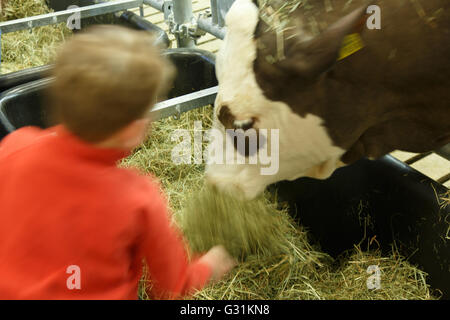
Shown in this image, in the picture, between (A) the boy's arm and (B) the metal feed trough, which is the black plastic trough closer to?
(B) the metal feed trough

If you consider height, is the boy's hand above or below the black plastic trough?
above

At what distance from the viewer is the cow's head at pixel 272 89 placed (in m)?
1.14

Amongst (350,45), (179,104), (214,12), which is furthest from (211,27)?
(350,45)

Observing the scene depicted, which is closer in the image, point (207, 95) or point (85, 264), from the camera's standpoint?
point (85, 264)

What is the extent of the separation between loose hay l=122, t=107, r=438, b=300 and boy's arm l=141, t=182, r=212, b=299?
410 mm

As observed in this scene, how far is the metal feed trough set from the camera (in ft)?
5.04

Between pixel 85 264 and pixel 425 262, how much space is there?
1138mm

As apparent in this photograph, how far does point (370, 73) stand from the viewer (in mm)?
1217

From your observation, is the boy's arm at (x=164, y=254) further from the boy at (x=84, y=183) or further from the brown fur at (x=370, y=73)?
the brown fur at (x=370, y=73)

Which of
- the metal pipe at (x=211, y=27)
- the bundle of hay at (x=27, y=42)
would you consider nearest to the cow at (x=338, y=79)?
the metal pipe at (x=211, y=27)

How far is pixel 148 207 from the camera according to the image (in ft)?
2.60

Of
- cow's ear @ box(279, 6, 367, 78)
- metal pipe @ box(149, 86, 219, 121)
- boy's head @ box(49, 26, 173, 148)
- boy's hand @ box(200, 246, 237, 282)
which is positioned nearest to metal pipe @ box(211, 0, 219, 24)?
metal pipe @ box(149, 86, 219, 121)
